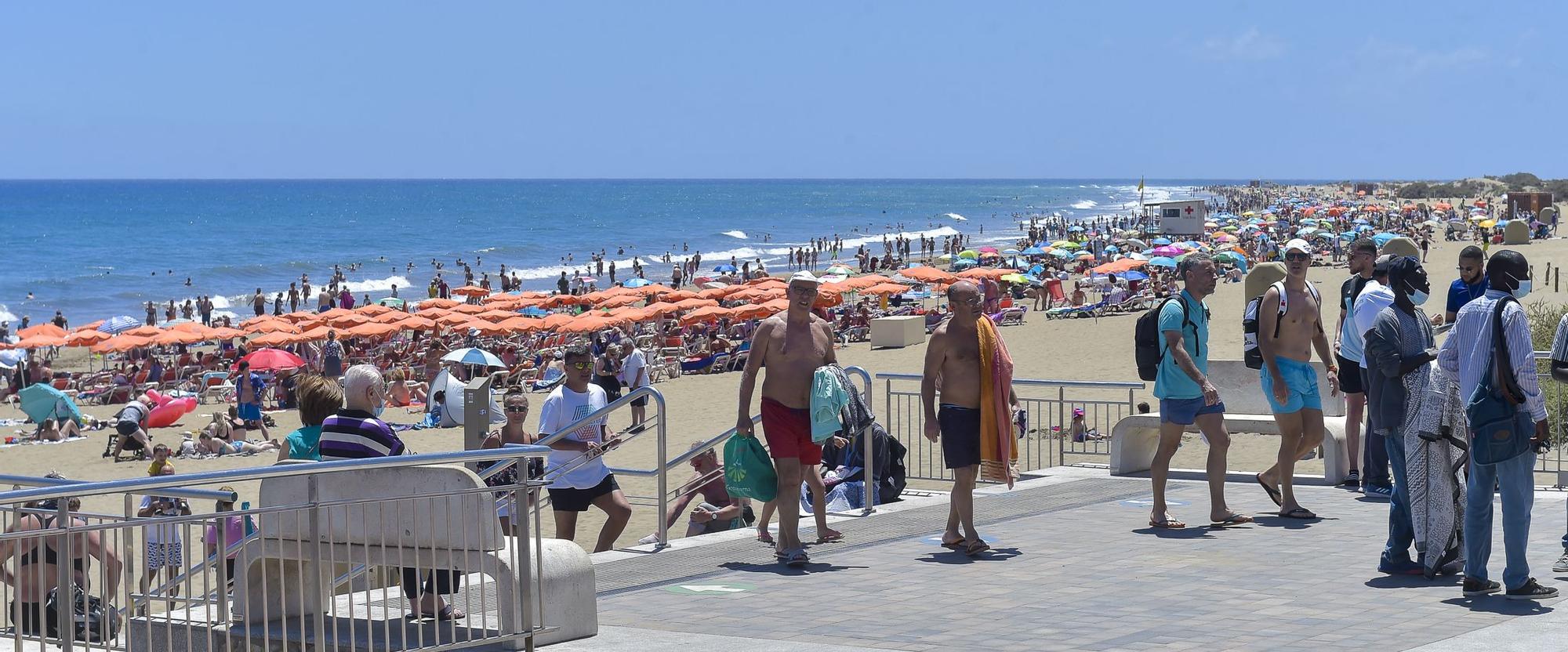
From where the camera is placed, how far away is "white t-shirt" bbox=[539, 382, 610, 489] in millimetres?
7898

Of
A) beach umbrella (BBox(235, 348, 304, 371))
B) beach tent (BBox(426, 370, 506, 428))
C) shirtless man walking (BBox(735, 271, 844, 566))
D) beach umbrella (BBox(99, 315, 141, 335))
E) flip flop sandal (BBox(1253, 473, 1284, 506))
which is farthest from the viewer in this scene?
beach umbrella (BBox(99, 315, 141, 335))

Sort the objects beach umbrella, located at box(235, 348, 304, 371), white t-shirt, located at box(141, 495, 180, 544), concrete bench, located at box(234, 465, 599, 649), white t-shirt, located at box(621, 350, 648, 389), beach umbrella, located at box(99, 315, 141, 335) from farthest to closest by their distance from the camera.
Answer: beach umbrella, located at box(99, 315, 141, 335)
beach umbrella, located at box(235, 348, 304, 371)
white t-shirt, located at box(621, 350, 648, 389)
concrete bench, located at box(234, 465, 599, 649)
white t-shirt, located at box(141, 495, 180, 544)

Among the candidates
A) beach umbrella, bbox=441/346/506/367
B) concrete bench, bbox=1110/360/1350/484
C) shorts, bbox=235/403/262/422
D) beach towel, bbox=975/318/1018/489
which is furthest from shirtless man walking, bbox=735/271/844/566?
beach umbrella, bbox=441/346/506/367

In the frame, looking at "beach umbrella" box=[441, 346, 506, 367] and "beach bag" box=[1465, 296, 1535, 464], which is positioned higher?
"beach bag" box=[1465, 296, 1535, 464]

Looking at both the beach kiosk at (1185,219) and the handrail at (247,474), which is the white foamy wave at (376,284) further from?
the handrail at (247,474)

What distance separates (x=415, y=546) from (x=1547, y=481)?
7.44 m

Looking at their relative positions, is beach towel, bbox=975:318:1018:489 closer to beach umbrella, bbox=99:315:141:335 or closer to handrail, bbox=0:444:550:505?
handrail, bbox=0:444:550:505

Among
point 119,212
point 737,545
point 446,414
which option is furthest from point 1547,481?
point 119,212

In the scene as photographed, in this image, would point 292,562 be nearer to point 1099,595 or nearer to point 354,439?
point 354,439

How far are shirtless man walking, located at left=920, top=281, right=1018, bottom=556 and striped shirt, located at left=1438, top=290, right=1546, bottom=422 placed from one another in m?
2.07

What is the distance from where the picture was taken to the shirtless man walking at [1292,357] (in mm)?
8023

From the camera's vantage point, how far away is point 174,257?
3105 inches

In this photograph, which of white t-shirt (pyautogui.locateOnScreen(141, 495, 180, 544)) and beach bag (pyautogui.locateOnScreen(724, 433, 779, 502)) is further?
beach bag (pyautogui.locateOnScreen(724, 433, 779, 502))

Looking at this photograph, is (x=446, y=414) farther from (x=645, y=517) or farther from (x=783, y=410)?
(x=783, y=410)
